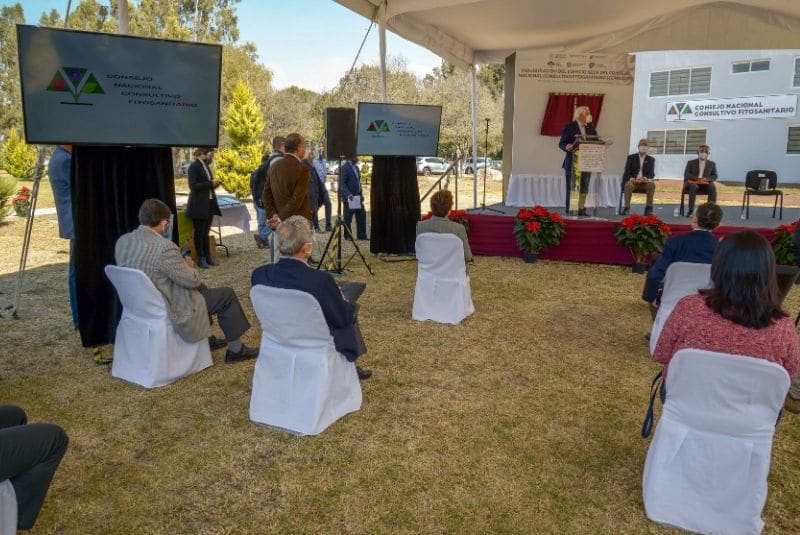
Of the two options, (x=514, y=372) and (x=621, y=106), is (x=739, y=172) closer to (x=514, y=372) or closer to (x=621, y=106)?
(x=621, y=106)

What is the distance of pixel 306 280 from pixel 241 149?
1737cm

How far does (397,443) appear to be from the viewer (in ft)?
9.84

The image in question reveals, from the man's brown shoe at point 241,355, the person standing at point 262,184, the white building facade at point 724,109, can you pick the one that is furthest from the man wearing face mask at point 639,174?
the white building facade at point 724,109

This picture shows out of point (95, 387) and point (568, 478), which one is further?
point (95, 387)

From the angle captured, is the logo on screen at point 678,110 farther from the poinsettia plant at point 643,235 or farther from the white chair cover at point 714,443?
→ the white chair cover at point 714,443

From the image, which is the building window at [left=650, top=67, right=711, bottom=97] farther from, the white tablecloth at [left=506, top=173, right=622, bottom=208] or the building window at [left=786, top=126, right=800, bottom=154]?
the white tablecloth at [left=506, top=173, right=622, bottom=208]

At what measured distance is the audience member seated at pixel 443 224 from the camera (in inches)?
191

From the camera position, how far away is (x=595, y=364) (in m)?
4.12

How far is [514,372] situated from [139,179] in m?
3.26

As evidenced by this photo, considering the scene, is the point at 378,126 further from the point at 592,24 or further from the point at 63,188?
the point at 592,24

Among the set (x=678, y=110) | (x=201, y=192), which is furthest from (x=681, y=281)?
(x=678, y=110)

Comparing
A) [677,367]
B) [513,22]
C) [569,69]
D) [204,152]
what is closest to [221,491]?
[677,367]

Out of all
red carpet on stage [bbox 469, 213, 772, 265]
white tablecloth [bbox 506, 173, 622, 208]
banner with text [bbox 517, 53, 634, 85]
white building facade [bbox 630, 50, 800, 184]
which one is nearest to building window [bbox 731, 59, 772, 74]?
white building facade [bbox 630, 50, 800, 184]

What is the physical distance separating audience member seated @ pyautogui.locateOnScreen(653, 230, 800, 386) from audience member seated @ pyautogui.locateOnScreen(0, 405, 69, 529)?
2.49 meters
